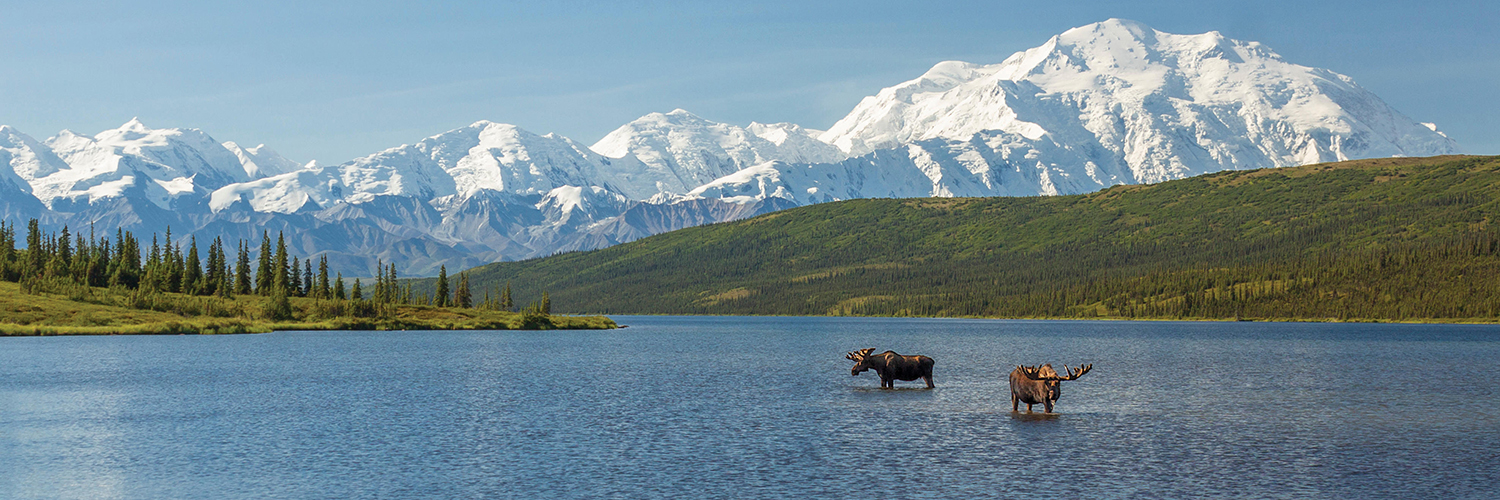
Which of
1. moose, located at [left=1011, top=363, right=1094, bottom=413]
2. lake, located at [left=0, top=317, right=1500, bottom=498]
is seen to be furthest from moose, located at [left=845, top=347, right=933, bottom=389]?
moose, located at [left=1011, top=363, right=1094, bottom=413]

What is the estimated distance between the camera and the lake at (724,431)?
136ft

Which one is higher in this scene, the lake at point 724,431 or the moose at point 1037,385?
the moose at point 1037,385

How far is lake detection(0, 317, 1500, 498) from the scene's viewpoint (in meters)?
41.3

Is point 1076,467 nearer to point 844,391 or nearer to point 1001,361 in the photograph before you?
point 844,391

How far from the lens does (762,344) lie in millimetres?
170500

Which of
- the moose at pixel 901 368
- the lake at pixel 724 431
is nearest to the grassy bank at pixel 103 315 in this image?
the lake at pixel 724 431

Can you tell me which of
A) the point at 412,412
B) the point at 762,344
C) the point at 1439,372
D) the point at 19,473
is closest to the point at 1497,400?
the point at 1439,372

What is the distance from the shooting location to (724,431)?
56062 millimetres

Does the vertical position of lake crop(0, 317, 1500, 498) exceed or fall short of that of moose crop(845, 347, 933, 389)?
it falls short

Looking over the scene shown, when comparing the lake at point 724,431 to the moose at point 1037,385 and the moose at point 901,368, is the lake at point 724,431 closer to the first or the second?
the moose at point 1037,385

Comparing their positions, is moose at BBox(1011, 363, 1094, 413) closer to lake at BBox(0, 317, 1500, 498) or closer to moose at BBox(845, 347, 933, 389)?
lake at BBox(0, 317, 1500, 498)

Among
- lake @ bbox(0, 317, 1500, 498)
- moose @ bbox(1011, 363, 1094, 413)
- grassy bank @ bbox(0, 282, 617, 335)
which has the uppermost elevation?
grassy bank @ bbox(0, 282, 617, 335)

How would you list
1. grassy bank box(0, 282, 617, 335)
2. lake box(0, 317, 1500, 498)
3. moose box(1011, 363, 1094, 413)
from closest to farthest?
lake box(0, 317, 1500, 498), moose box(1011, 363, 1094, 413), grassy bank box(0, 282, 617, 335)

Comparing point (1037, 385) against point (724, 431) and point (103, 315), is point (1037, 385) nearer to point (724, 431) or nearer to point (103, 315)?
point (724, 431)
